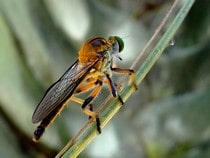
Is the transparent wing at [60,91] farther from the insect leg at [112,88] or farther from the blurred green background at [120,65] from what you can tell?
the blurred green background at [120,65]

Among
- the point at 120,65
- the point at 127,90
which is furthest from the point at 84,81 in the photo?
the point at 120,65

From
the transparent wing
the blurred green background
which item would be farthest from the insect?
the blurred green background

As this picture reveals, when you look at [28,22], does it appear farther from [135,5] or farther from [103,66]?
[103,66]

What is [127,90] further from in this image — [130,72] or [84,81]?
[84,81]

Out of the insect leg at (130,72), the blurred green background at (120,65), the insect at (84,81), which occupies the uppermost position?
the insect leg at (130,72)

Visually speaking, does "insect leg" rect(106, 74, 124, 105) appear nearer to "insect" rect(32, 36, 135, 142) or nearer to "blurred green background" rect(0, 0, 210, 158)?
"insect" rect(32, 36, 135, 142)

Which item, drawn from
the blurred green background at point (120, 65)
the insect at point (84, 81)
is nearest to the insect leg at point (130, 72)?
the insect at point (84, 81)

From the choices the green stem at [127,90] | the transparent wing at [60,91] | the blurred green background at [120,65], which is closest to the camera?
the green stem at [127,90]
